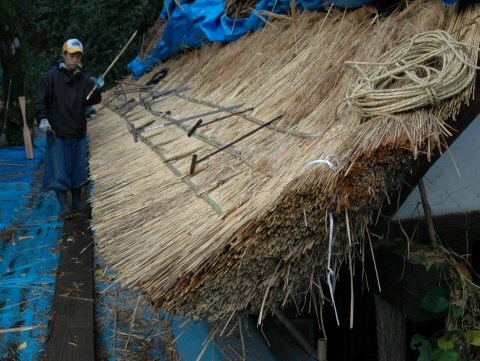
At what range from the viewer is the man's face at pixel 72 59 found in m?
5.19

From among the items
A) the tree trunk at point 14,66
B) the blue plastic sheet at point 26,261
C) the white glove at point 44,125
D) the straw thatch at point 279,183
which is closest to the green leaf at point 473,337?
the straw thatch at point 279,183

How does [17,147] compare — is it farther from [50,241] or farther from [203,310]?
[203,310]

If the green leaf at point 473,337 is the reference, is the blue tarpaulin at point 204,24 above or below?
above

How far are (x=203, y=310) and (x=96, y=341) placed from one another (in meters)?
1.58

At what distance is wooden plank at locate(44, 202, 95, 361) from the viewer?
316 cm

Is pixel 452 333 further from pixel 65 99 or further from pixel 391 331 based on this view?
pixel 65 99

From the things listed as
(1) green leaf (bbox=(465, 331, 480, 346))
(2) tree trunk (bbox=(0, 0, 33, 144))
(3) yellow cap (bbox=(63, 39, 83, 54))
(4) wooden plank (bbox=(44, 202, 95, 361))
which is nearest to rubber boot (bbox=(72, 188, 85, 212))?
(4) wooden plank (bbox=(44, 202, 95, 361))

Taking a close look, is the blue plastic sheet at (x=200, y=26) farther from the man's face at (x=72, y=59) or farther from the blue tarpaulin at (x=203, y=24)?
the man's face at (x=72, y=59)

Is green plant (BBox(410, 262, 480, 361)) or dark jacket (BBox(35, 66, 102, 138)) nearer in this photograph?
green plant (BBox(410, 262, 480, 361))

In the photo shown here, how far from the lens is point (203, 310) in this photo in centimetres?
204

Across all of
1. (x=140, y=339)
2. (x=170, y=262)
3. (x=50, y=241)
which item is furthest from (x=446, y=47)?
(x=50, y=241)

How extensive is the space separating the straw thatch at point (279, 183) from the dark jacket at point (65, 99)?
1.73 metres

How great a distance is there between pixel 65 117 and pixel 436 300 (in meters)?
A: 3.85

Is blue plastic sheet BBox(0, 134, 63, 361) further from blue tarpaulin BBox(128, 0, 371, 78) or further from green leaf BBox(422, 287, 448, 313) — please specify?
blue tarpaulin BBox(128, 0, 371, 78)
